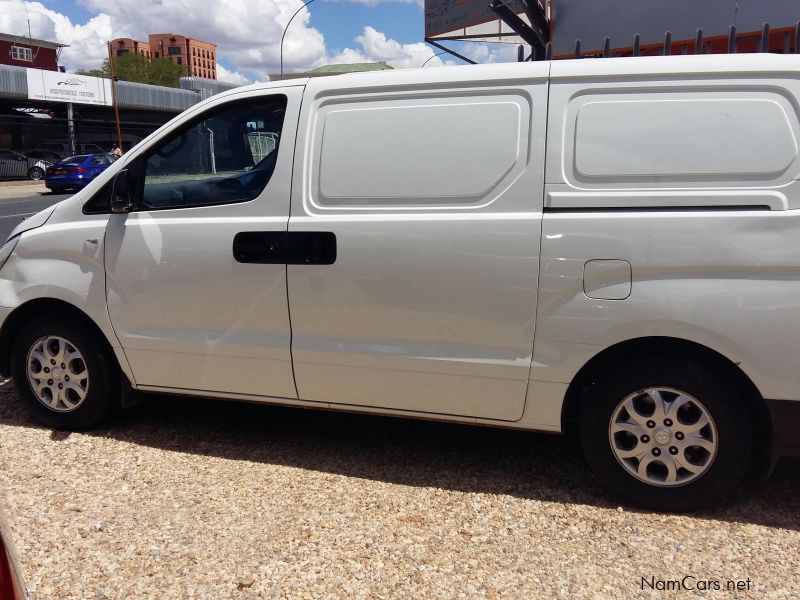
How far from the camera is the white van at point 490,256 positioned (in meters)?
3.06

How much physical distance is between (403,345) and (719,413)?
4.85 feet

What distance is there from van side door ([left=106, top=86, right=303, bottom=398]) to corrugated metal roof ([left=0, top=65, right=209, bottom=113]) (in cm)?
3818

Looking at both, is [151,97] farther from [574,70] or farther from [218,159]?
[574,70]

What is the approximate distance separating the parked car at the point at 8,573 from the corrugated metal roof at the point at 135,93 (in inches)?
1604

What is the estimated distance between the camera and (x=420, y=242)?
3438mm

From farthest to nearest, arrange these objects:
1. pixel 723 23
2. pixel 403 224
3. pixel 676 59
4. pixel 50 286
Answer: pixel 723 23 → pixel 50 286 → pixel 403 224 → pixel 676 59

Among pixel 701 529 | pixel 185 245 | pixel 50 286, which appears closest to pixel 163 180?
pixel 185 245

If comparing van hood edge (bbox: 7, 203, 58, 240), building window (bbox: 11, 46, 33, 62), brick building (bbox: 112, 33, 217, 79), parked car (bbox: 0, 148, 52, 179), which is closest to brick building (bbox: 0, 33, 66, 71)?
building window (bbox: 11, 46, 33, 62)

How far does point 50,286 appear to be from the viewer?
417 centimetres

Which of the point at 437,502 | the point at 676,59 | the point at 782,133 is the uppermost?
the point at 676,59

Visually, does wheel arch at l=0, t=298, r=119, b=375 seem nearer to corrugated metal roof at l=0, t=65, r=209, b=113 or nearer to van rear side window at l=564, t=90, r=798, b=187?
van rear side window at l=564, t=90, r=798, b=187

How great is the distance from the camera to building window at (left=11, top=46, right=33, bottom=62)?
184ft

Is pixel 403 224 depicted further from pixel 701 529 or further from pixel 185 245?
pixel 701 529

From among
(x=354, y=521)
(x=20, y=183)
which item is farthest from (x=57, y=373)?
(x=20, y=183)
